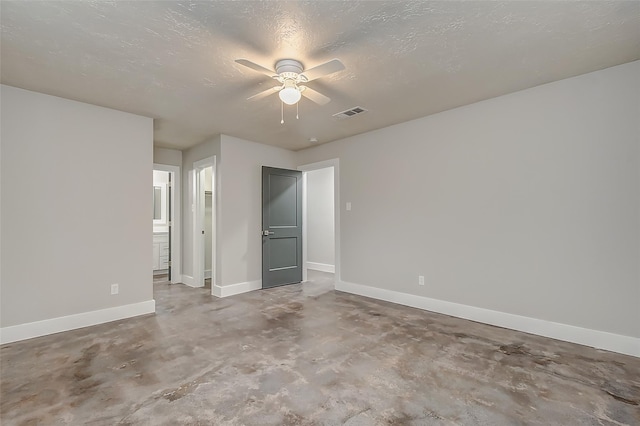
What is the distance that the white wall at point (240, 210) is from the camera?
16.0 feet

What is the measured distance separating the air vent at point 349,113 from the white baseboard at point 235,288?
3.11 meters

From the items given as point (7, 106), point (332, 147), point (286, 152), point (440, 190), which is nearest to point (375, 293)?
point (440, 190)

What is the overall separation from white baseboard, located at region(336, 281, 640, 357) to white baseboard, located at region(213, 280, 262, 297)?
204cm

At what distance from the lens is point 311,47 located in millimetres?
2389

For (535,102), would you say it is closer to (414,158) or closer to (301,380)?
(414,158)

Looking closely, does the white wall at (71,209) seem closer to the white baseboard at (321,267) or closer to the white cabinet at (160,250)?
the white cabinet at (160,250)

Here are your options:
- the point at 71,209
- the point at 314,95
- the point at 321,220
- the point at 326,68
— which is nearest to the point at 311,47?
the point at 326,68

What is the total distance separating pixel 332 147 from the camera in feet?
17.7

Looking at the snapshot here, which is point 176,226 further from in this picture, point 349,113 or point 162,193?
point 349,113

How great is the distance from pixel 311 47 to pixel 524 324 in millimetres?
3509

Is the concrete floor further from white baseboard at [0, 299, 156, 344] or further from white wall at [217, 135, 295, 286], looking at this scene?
white wall at [217, 135, 295, 286]

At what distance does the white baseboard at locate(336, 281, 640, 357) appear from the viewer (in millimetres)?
2711

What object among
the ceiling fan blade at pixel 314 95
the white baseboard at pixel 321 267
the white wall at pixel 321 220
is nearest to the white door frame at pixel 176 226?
the white wall at pixel 321 220

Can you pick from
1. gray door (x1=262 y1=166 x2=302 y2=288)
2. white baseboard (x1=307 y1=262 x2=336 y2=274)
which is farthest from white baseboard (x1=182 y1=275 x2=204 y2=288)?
white baseboard (x1=307 y1=262 x2=336 y2=274)
